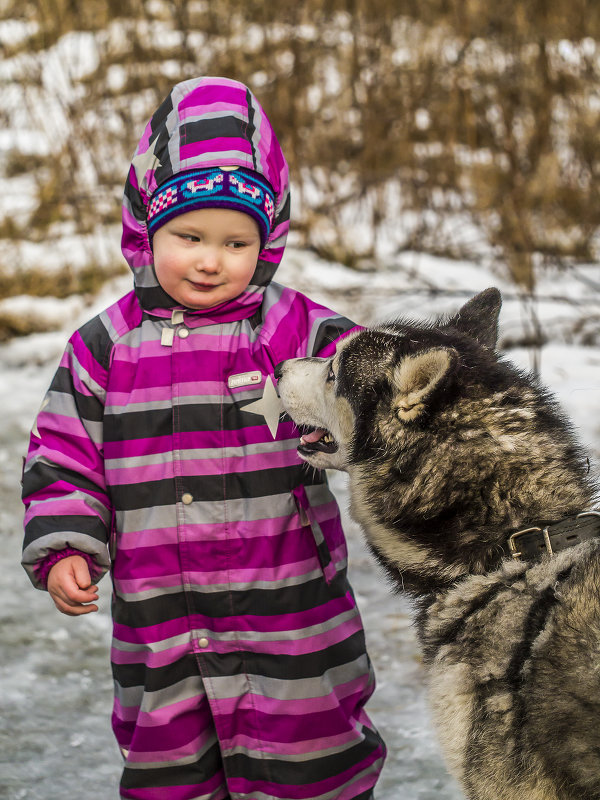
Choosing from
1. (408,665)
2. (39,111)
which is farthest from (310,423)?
(39,111)

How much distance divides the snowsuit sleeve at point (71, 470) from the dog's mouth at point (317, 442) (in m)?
0.51

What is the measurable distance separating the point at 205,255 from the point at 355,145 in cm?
613

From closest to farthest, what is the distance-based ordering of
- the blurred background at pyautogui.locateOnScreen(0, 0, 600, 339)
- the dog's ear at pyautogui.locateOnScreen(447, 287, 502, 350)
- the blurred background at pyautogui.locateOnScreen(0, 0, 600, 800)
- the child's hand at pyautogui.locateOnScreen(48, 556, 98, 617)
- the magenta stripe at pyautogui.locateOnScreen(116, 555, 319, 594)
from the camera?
the child's hand at pyautogui.locateOnScreen(48, 556, 98, 617), the magenta stripe at pyautogui.locateOnScreen(116, 555, 319, 594), the dog's ear at pyautogui.locateOnScreen(447, 287, 502, 350), the blurred background at pyautogui.locateOnScreen(0, 0, 600, 800), the blurred background at pyautogui.locateOnScreen(0, 0, 600, 339)

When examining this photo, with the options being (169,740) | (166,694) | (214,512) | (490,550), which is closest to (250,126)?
(214,512)

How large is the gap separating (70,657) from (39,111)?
5671 millimetres

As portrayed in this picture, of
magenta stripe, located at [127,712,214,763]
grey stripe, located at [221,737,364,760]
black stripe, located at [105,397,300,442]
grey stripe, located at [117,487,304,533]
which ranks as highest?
black stripe, located at [105,397,300,442]

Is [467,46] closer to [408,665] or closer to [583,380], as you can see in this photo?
[583,380]

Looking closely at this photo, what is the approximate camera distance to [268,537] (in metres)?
2.09

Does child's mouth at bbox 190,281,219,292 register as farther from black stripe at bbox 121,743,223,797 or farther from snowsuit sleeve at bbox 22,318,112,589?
black stripe at bbox 121,743,223,797

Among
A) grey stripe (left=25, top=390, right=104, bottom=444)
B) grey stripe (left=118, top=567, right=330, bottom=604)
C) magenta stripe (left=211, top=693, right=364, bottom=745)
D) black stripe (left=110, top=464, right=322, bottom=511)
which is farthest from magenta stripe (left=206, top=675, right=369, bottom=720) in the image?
grey stripe (left=25, top=390, right=104, bottom=444)

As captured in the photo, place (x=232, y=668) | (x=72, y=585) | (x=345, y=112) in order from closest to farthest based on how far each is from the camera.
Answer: (x=72, y=585), (x=232, y=668), (x=345, y=112)

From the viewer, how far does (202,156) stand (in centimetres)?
205

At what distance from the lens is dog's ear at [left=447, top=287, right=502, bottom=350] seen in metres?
2.32

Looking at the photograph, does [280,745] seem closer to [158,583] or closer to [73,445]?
[158,583]
